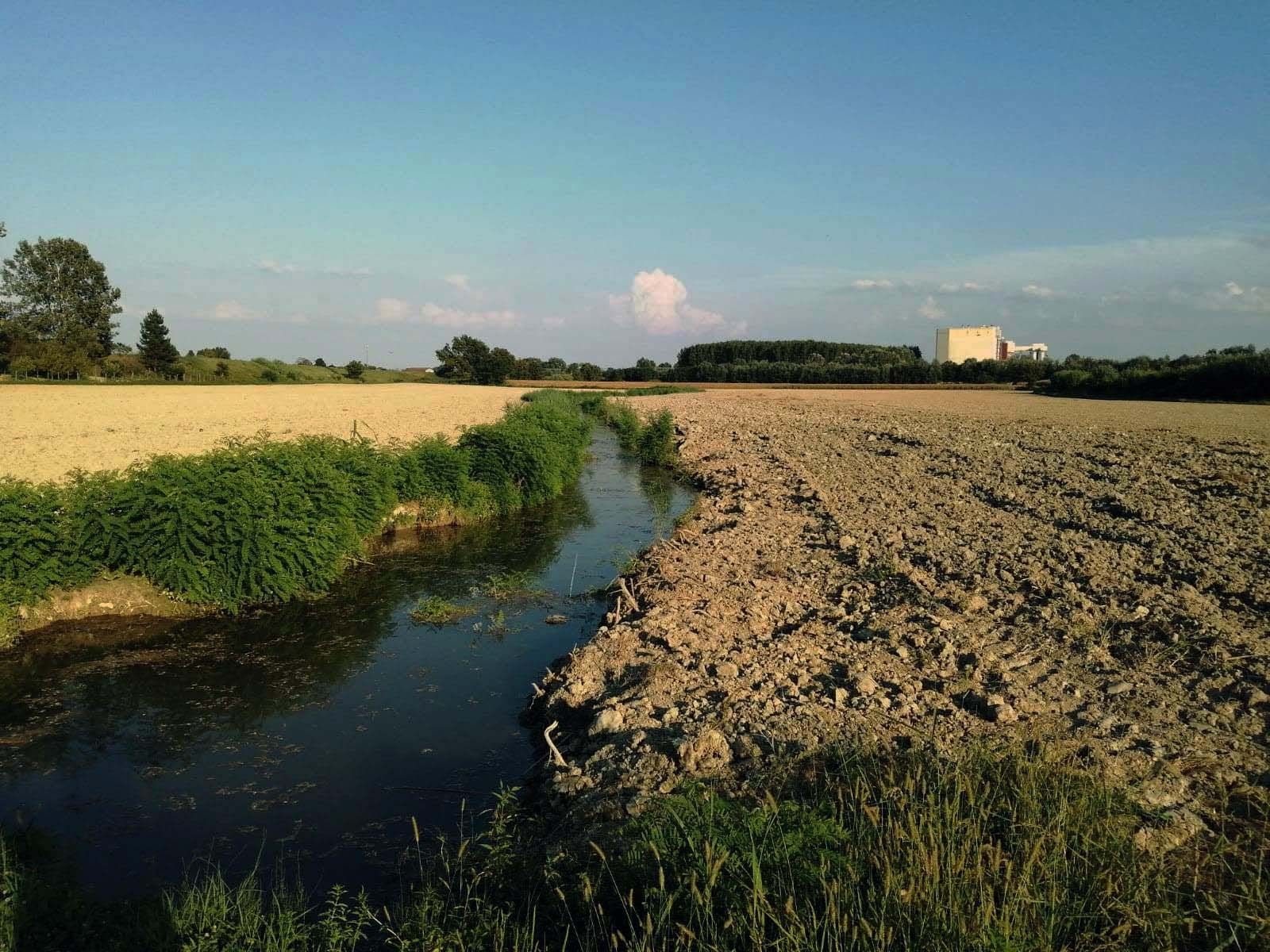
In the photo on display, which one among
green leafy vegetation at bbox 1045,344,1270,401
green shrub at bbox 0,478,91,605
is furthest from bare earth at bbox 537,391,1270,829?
green leafy vegetation at bbox 1045,344,1270,401

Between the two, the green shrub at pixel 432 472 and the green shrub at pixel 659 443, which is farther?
the green shrub at pixel 659 443

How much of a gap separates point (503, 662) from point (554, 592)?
117 inches

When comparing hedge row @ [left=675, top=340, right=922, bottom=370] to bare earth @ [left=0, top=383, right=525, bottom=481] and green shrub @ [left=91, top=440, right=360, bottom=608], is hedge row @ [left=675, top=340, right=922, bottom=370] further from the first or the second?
green shrub @ [left=91, top=440, right=360, bottom=608]

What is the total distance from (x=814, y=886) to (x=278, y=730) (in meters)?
5.72

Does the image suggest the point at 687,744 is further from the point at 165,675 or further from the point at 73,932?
the point at 165,675

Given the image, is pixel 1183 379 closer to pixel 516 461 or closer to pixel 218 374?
pixel 516 461

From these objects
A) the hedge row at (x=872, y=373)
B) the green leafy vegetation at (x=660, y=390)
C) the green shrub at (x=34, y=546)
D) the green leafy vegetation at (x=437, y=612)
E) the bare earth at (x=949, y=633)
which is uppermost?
the hedge row at (x=872, y=373)

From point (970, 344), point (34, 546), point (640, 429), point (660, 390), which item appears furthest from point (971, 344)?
point (34, 546)

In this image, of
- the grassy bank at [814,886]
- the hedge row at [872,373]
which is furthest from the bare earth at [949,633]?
the hedge row at [872,373]

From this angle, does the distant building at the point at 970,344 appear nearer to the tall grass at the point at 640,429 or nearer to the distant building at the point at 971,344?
the distant building at the point at 971,344

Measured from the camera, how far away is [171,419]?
33.1 m

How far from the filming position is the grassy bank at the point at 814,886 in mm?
3332

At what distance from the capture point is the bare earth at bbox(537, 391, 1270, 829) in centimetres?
570

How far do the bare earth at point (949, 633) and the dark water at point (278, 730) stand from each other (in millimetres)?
1065
